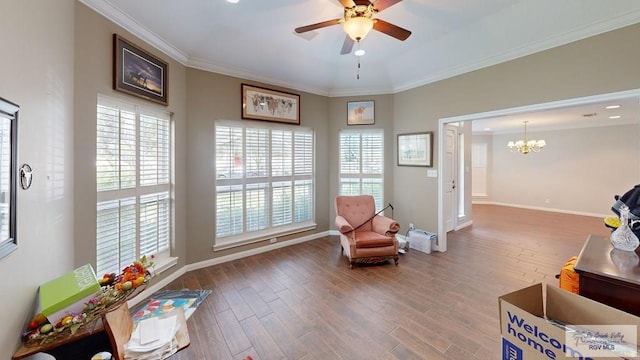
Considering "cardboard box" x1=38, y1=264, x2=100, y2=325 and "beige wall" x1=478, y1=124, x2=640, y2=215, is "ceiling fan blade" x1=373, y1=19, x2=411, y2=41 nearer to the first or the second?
"cardboard box" x1=38, y1=264, x2=100, y2=325

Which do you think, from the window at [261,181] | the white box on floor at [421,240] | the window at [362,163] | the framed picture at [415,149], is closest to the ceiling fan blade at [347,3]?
the window at [261,181]

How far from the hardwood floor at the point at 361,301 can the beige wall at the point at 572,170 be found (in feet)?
12.0

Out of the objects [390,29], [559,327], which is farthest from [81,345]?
[390,29]

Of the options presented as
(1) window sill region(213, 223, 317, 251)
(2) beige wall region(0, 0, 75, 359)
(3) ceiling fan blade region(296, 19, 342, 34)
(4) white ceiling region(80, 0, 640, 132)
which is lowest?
(1) window sill region(213, 223, 317, 251)

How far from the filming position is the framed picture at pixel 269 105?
12.6ft

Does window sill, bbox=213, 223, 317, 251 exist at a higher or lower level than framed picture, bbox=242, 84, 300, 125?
lower

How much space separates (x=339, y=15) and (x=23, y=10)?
2.44 meters

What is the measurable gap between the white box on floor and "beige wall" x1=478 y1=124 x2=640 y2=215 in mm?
6131

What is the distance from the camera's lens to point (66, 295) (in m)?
1.36

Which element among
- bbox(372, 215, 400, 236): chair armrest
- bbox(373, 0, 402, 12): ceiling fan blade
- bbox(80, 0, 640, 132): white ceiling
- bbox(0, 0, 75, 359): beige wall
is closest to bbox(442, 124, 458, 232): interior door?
bbox(80, 0, 640, 132): white ceiling

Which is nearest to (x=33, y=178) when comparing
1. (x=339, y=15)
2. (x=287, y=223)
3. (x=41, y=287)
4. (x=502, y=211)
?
(x=41, y=287)

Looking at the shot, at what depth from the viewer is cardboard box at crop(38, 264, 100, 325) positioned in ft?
4.27

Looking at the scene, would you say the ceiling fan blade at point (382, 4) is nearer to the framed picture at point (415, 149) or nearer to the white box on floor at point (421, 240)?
the framed picture at point (415, 149)

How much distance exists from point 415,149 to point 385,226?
1559 millimetres
